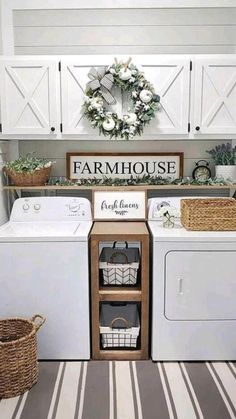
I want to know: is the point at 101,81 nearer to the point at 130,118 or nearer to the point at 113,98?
the point at 113,98

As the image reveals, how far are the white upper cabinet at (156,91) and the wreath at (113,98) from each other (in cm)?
5

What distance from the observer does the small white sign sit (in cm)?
274

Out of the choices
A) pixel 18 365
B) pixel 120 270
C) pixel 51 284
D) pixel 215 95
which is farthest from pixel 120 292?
pixel 215 95

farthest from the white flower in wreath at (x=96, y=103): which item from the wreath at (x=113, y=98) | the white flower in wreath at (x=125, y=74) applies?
the white flower in wreath at (x=125, y=74)

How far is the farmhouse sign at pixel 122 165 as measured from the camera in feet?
9.66

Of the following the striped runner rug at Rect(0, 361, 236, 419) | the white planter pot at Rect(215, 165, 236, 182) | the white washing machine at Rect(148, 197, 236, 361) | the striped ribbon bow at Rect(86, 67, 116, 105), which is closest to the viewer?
Answer: the striped runner rug at Rect(0, 361, 236, 419)

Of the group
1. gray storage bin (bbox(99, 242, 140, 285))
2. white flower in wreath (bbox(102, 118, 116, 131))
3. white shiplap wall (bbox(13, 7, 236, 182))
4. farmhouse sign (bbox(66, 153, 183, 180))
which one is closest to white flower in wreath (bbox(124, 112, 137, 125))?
white flower in wreath (bbox(102, 118, 116, 131))

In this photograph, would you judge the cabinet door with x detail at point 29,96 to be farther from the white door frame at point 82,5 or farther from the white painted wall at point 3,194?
the white door frame at point 82,5

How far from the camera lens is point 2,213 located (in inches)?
111

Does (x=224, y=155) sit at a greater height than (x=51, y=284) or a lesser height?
greater

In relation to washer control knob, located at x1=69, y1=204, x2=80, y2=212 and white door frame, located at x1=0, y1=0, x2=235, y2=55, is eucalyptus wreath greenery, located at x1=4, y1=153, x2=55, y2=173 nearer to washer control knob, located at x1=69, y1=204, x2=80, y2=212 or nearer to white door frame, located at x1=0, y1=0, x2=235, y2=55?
washer control knob, located at x1=69, y1=204, x2=80, y2=212

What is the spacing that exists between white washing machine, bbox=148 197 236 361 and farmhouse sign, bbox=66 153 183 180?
76 cm

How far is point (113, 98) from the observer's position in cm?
256

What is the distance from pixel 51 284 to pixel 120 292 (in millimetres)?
452
